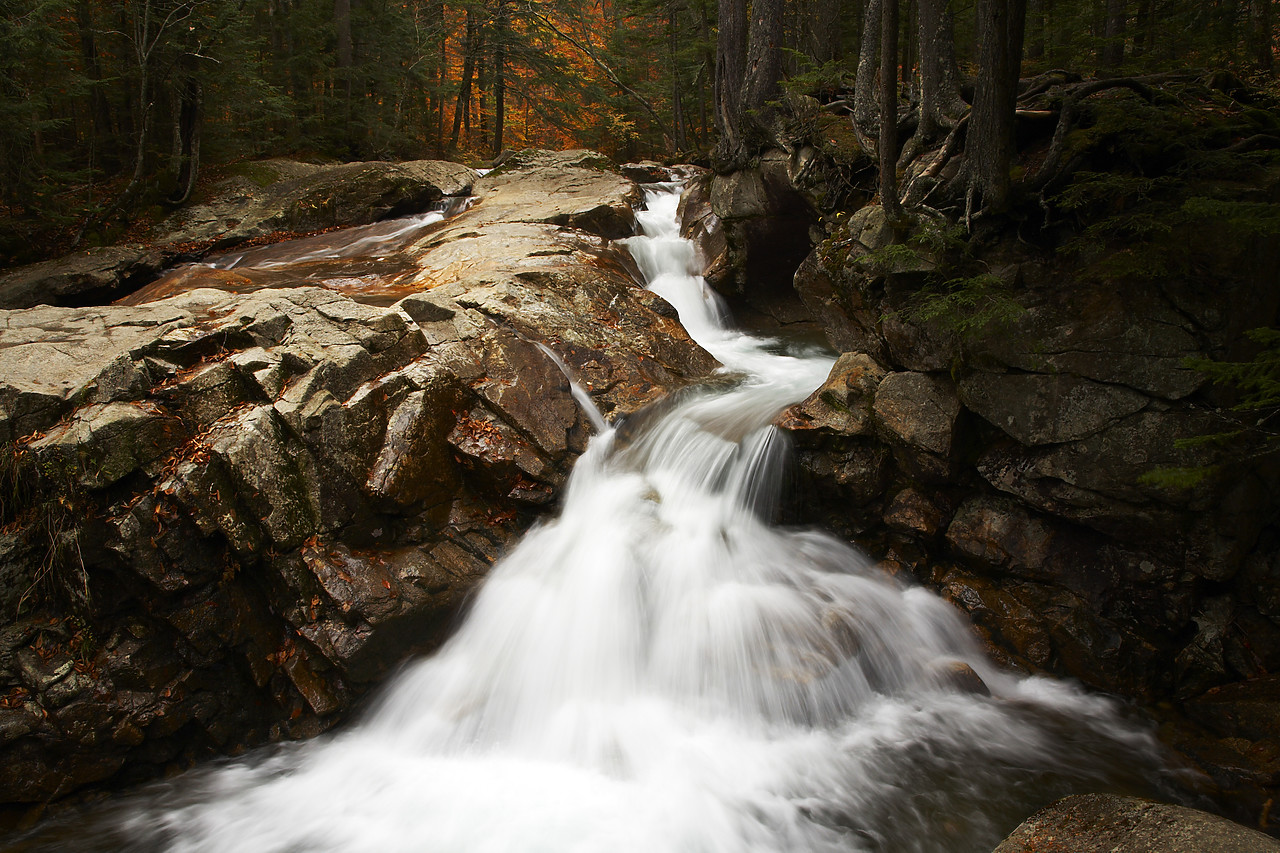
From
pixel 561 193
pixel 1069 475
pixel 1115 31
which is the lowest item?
pixel 1069 475

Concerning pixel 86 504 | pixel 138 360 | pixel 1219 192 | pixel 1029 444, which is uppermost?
pixel 1219 192

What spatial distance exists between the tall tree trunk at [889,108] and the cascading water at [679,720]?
2.58 meters

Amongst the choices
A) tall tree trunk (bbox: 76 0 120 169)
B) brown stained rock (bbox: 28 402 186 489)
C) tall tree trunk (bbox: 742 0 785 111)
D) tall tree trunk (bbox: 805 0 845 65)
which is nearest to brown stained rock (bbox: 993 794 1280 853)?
brown stained rock (bbox: 28 402 186 489)

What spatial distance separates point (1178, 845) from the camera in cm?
323

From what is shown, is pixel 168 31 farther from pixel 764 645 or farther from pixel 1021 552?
pixel 1021 552

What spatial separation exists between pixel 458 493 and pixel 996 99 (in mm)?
5927

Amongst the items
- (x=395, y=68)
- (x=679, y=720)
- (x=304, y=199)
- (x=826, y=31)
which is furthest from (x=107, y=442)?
(x=395, y=68)

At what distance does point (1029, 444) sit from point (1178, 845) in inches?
119

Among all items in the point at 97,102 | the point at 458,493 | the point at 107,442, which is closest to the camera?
the point at 107,442

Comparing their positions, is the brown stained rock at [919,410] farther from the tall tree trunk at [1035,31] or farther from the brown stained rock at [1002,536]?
the tall tree trunk at [1035,31]

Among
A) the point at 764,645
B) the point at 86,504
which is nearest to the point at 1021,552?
the point at 764,645

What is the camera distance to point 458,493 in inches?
251

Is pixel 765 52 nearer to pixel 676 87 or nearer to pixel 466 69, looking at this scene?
pixel 676 87

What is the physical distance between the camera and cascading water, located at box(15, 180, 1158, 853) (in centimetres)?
439
